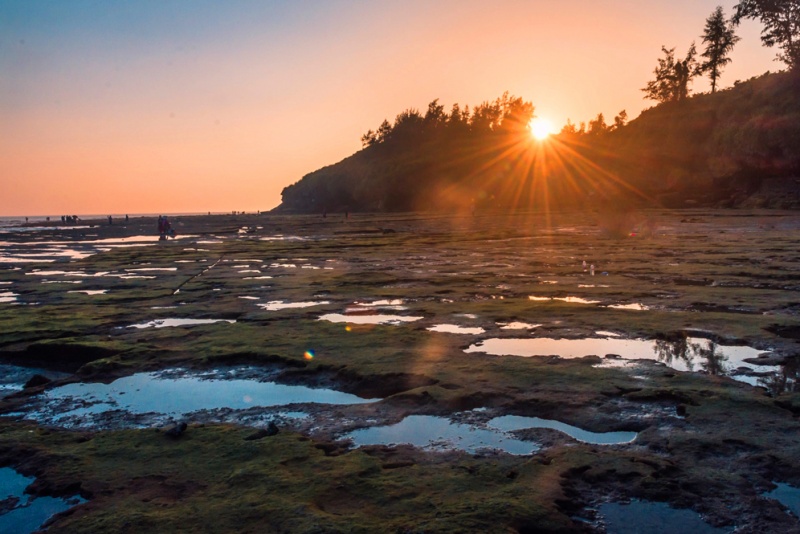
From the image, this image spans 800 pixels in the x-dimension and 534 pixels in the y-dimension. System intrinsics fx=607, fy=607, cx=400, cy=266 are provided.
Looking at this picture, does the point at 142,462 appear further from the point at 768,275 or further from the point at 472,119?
the point at 472,119

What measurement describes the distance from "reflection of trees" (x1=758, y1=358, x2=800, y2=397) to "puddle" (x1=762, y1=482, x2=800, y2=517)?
1.69 meters

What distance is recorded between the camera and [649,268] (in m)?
13.4

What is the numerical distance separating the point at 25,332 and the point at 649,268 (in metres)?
11.8

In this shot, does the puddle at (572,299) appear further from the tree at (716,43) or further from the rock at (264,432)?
the tree at (716,43)

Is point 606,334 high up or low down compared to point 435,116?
down

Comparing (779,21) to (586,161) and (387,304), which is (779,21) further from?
(387,304)

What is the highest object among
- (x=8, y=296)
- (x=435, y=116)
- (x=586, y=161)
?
(x=435, y=116)


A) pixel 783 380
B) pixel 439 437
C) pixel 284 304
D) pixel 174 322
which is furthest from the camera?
pixel 284 304

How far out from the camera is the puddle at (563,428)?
4.06 metres

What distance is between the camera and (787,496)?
124 inches

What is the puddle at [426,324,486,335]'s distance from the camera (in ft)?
24.5

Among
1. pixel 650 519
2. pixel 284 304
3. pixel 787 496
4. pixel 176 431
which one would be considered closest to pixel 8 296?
pixel 284 304

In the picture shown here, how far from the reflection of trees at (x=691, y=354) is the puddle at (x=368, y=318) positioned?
10.7 feet

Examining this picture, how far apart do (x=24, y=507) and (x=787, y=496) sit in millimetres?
4047
